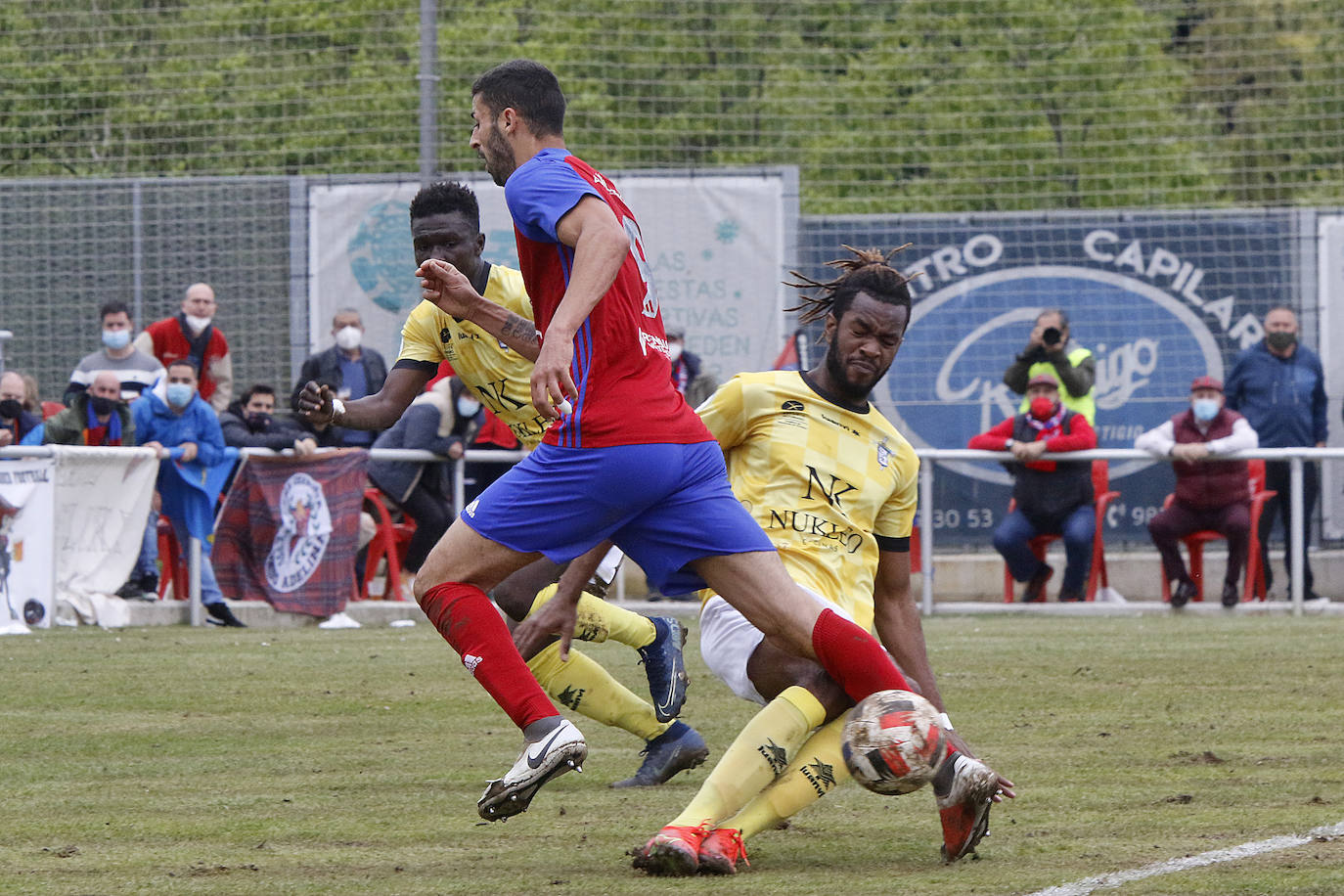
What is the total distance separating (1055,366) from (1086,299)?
11.1 ft

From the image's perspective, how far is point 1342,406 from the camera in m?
15.7

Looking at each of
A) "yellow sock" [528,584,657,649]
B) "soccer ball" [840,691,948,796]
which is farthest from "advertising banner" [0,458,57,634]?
"soccer ball" [840,691,948,796]

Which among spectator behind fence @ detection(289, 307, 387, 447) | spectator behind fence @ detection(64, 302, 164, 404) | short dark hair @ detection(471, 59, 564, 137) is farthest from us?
spectator behind fence @ detection(289, 307, 387, 447)

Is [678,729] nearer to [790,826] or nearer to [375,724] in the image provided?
[790,826]

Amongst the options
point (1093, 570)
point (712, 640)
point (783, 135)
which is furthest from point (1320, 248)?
point (712, 640)

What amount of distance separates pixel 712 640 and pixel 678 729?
39.0 inches

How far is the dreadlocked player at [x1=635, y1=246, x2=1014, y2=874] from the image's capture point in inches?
191

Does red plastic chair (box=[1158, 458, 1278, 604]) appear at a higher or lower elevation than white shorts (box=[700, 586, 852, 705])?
lower

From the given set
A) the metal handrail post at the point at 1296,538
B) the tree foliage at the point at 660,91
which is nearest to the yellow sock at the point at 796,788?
the metal handrail post at the point at 1296,538

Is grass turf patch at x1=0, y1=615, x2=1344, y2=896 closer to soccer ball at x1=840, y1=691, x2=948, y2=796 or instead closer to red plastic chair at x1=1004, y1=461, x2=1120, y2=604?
soccer ball at x1=840, y1=691, x2=948, y2=796

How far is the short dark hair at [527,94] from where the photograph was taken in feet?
16.4

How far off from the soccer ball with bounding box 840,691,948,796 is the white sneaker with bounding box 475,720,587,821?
2.19 ft

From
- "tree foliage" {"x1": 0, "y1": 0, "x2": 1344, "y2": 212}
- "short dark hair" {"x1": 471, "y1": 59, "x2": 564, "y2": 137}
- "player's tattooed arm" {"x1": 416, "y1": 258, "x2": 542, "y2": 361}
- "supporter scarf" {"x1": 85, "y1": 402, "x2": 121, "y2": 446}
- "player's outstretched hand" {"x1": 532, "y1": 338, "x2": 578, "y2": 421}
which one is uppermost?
"tree foliage" {"x1": 0, "y1": 0, "x2": 1344, "y2": 212}

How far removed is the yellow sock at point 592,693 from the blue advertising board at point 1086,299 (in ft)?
33.5
